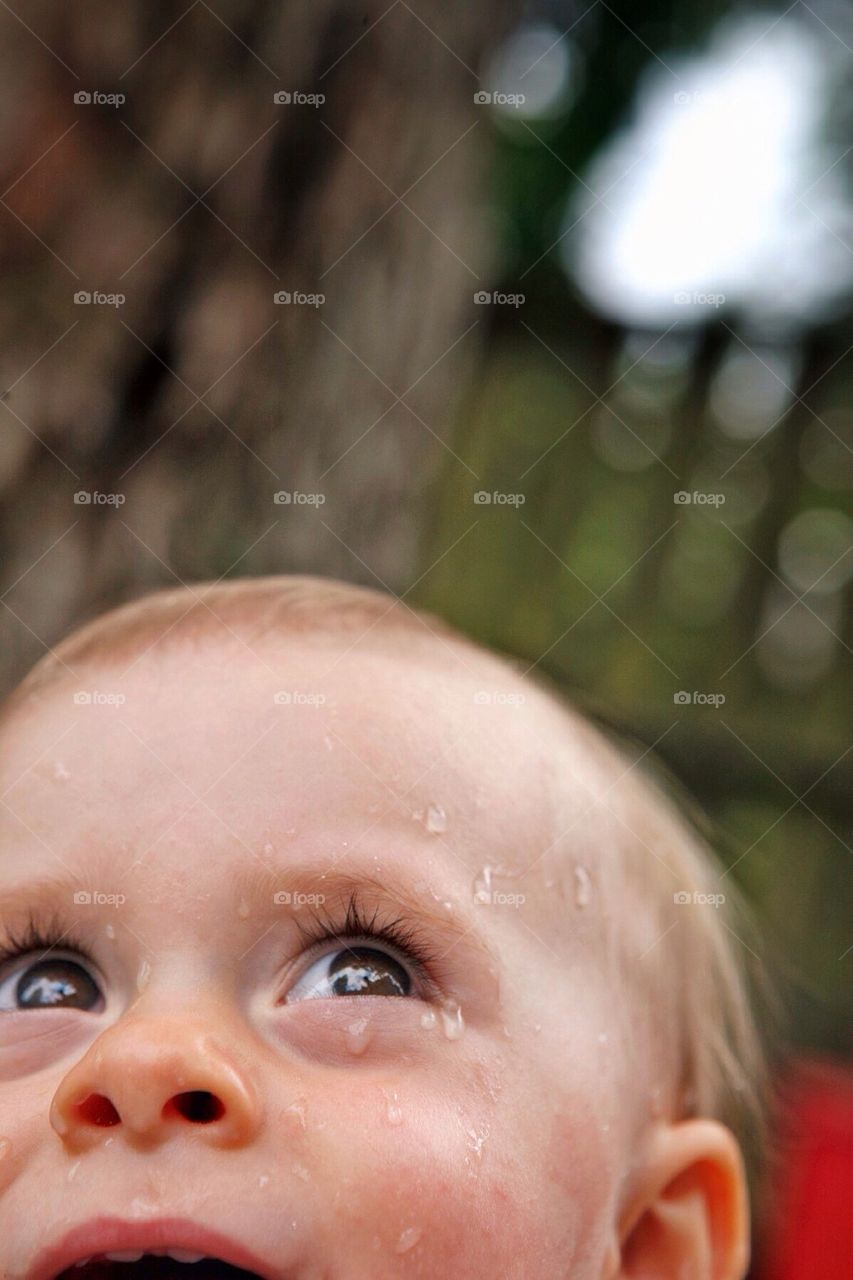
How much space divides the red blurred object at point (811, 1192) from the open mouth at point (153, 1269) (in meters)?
0.43

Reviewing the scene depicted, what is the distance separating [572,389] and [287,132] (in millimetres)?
382

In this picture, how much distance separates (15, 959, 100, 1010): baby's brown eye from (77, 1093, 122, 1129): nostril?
7 centimetres

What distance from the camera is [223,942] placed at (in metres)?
0.47

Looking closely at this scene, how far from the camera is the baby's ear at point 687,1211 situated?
20.7 inches

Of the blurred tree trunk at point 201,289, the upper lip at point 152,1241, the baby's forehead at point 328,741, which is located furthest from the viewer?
the blurred tree trunk at point 201,289

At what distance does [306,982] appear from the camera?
49 cm

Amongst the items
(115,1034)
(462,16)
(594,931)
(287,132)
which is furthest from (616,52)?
(115,1034)

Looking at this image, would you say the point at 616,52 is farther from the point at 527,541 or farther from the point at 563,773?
the point at 563,773

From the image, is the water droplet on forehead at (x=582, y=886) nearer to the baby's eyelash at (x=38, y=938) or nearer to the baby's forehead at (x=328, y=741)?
the baby's forehead at (x=328, y=741)

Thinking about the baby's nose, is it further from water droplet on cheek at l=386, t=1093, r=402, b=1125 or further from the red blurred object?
the red blurred object

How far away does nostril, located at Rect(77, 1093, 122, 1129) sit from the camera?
42 centimetres

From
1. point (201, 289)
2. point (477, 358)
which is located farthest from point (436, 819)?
point (477, 358)

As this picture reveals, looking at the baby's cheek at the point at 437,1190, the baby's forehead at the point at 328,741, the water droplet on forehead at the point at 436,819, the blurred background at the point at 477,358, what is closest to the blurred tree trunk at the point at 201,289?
the blurred background at the point at 477,358

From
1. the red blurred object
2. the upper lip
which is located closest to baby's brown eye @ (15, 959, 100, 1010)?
the upper lip
